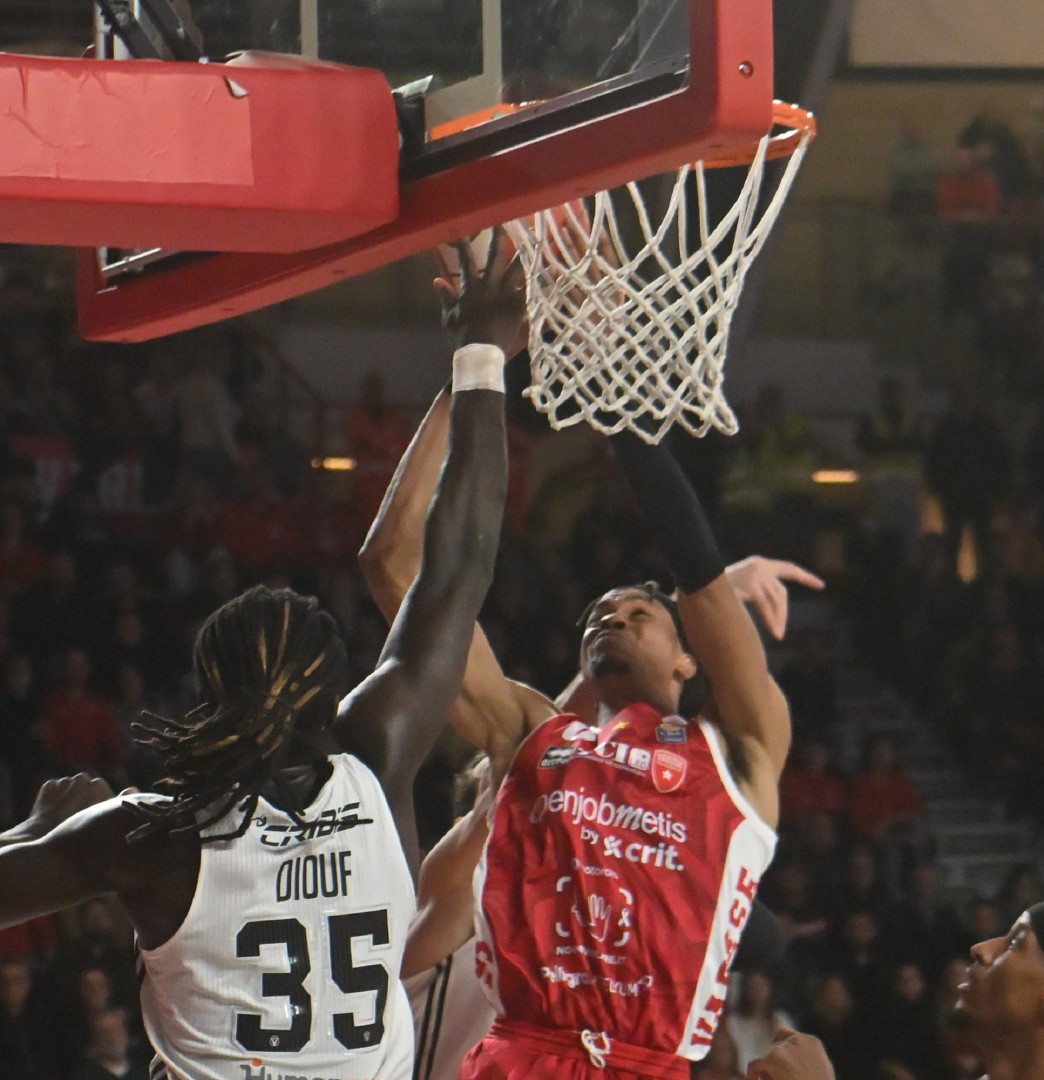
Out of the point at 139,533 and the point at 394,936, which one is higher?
the point at 394,936

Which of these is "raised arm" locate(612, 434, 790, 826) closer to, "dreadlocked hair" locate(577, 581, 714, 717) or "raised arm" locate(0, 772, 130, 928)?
"dreadlocked hair" locate(577, 581, 714, 717)

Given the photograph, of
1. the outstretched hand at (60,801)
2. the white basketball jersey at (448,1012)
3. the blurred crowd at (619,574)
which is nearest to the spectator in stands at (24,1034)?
the blurred crowd at (619,574)

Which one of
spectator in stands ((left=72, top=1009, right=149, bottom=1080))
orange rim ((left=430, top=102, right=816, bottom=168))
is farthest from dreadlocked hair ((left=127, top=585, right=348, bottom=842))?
spectator in stands ((left=72, top=1009, right=149, bottom=1080))

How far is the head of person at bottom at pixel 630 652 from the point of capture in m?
3.52

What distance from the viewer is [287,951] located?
7.69 ft

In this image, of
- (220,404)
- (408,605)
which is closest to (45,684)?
A: (220,404)

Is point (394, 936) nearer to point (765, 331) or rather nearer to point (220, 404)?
point (220, 404)

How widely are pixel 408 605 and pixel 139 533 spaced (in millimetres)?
6130

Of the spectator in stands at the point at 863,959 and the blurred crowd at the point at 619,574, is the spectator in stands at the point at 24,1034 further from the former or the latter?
the spectator in stands at the point at 863,959

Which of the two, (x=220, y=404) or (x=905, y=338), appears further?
(x=905, y=338)

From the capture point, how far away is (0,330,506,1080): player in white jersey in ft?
7.55

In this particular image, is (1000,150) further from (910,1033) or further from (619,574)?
(910,1033)

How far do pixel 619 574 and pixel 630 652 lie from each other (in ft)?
17.3

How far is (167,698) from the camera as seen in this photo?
7.88 m
